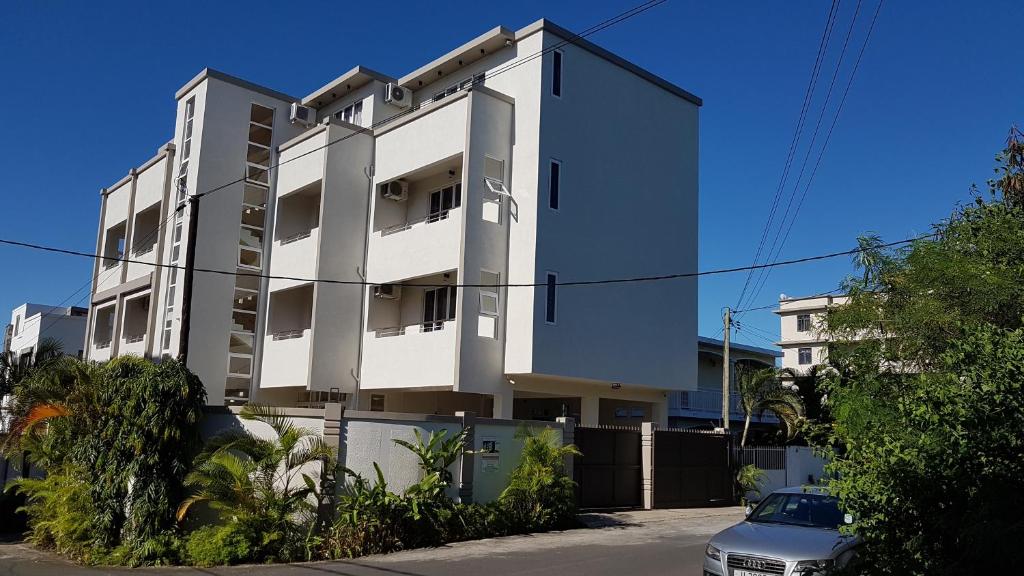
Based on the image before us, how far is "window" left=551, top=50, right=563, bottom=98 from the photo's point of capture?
23375mm

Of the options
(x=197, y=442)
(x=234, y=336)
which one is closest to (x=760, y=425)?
(x=234, y=336)

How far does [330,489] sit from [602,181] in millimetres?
13123

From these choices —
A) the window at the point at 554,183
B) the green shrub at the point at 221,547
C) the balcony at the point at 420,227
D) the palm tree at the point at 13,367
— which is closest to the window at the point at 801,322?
the balcony at the point at 420,227

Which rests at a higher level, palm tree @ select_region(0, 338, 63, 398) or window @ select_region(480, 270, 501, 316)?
window @ select_region(480, 270, 501, 316)

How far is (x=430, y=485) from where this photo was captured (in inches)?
618

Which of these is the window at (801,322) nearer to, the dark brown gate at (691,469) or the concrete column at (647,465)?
the dark brown gate at (691,469)

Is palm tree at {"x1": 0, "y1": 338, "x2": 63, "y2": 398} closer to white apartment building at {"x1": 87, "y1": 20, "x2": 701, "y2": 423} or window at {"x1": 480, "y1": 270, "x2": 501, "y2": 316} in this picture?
white apartment building at {"x1": 87, "y1": 20, "x2": 701, "y2": 423}

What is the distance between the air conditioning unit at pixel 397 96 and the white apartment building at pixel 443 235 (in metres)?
0.09

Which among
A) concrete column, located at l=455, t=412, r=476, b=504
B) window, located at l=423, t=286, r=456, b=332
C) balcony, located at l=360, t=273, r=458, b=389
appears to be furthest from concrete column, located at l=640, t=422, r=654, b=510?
concrete column, located at l=455, t=412, r=476, b=504

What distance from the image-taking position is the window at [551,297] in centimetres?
2258

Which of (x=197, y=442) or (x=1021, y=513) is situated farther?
(x=197, y=442)

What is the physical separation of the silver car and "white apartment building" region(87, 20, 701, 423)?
10.7 meters

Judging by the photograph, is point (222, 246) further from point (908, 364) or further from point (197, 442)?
point (908, 364)

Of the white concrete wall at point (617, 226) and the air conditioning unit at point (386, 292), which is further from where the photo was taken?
the air conditioning unit at point (386, 292)
